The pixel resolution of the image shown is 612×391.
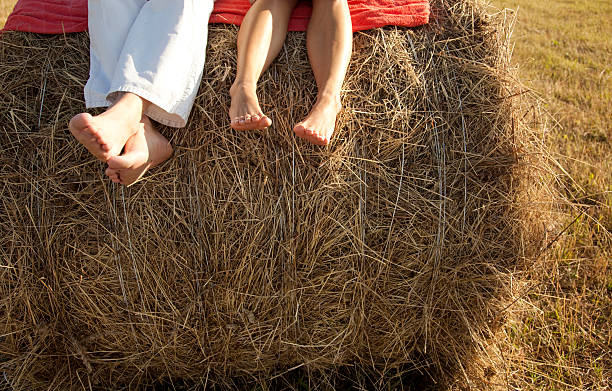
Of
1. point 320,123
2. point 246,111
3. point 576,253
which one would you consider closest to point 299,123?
point 320,123

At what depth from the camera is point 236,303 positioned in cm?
169

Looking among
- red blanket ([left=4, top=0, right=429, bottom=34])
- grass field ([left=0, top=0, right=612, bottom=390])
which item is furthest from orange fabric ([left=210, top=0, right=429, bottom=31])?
grass field ([left=0, top=0, right=612, bottom=390])

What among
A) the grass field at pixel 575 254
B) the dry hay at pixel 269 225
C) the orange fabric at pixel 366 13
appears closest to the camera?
the dry hay at pixel 269 225

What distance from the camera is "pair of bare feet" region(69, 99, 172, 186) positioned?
1402 millimetres

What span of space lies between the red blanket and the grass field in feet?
1.50

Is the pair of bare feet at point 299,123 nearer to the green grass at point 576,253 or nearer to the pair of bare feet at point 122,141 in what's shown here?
the pair of bare feet at point 122,141

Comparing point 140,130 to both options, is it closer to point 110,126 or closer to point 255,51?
point 110,126

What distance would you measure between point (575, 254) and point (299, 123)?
5.47 feet

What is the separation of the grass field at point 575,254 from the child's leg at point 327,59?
746 millimetres

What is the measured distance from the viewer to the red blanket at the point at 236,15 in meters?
1.84

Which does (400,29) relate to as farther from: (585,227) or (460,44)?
(585,227)

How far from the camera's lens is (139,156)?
4.95 feet

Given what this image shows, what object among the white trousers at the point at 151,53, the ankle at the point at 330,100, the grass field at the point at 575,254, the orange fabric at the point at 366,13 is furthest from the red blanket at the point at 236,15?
the grass field at the point at 575,254

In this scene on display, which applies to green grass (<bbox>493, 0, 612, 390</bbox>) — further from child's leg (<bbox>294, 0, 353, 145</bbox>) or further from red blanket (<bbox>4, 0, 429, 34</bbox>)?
child's leg (<bbox>294, 0, 353, 145</bbox>)
